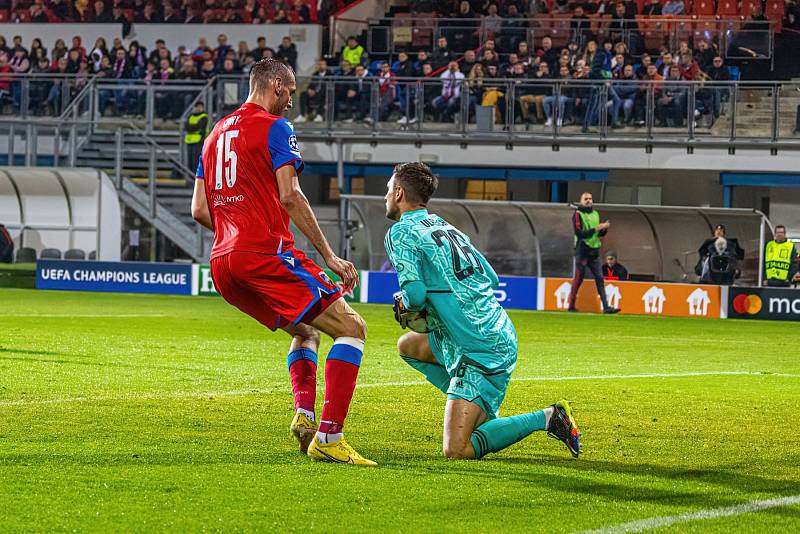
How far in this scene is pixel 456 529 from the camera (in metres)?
5.51

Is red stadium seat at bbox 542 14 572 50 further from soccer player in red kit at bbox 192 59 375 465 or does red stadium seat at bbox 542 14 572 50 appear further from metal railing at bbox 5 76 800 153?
soccer player in red kit at bbox 192 59 375 465

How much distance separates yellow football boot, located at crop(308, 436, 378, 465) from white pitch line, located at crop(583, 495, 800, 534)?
1827 millimetres

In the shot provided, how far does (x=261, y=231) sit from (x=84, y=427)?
1.89 m

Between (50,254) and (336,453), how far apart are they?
24.3m

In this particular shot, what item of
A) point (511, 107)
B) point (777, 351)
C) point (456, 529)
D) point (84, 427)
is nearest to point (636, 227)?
point (511, 107)

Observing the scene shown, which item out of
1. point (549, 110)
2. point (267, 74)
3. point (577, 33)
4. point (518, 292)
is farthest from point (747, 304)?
point (267, 74)

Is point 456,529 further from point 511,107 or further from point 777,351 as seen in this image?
point 511,107

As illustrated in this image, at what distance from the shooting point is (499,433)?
7348 millimetres

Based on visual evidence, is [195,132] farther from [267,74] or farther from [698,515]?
[698,515]

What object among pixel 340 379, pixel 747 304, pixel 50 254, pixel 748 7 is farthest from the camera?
pixel 748 7

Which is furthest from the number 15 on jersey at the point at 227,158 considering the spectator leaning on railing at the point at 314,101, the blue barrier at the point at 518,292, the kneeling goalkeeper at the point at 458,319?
the spectator leaning on railing at the point at 314,101

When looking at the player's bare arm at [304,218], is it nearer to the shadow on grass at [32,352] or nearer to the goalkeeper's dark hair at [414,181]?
the goalkeeper's dark hair at [414,181]

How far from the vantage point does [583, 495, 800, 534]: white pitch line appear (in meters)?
5.51

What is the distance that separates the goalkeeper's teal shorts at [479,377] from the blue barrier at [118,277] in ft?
70.3
